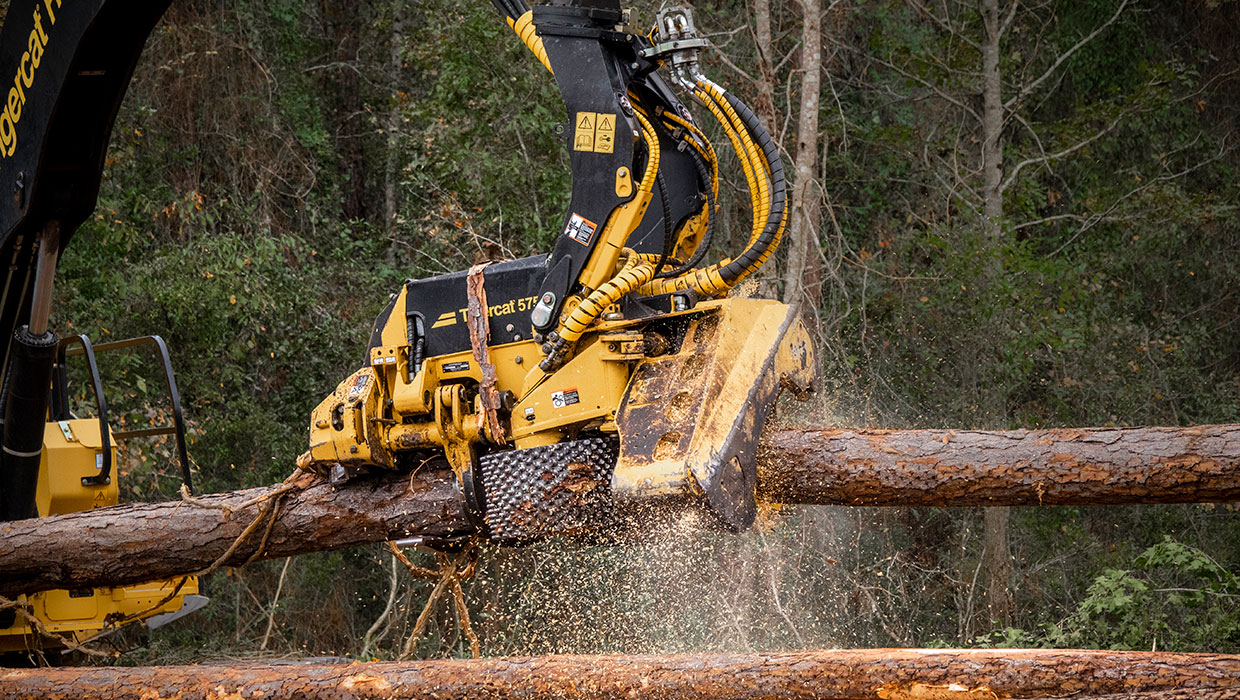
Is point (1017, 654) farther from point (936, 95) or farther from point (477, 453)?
point (936, 95)

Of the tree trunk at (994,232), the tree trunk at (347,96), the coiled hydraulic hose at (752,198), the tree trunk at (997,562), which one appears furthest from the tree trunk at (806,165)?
the tree trunk at (347,96)

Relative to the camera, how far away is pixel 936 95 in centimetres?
1493

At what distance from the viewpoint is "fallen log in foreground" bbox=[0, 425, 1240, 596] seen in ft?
14.0

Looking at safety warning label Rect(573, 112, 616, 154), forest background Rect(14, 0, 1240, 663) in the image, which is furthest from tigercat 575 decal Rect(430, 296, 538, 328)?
forest background Rect(14, 0, 1240, 663)

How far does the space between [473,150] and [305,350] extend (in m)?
2.85

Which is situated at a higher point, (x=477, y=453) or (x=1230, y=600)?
(x=477, y=453)

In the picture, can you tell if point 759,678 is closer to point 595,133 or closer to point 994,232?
point 595,133

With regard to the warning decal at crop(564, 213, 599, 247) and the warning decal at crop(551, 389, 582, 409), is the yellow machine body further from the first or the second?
the warning decal at crop(564, 213, 599, 247)

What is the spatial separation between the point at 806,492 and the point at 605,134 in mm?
1522

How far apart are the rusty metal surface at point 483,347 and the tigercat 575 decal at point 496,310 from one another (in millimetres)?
30

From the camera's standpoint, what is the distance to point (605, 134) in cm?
454

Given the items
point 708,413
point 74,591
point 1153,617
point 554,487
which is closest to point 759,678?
point 708,413

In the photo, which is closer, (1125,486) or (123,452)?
(1125,486)

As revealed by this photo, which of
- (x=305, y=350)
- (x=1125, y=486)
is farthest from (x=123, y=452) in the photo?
(x=1125, y=486)
